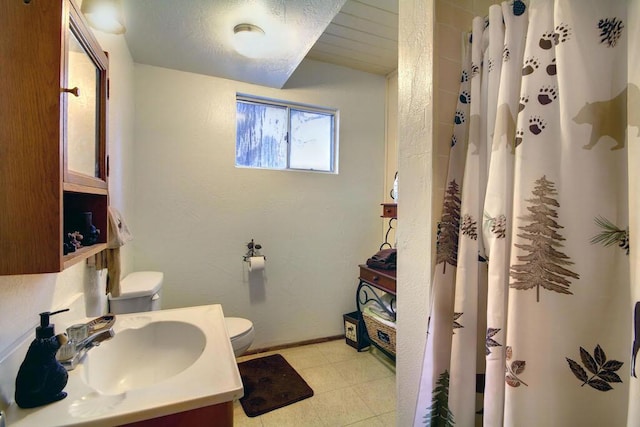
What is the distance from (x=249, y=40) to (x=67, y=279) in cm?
154

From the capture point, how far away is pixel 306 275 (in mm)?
2553

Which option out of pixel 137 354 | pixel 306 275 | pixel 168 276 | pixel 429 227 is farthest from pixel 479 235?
pixel 168 276

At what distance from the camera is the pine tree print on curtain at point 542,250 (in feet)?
2.05

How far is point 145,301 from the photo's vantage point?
1676 mm

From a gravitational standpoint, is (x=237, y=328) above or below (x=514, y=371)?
below

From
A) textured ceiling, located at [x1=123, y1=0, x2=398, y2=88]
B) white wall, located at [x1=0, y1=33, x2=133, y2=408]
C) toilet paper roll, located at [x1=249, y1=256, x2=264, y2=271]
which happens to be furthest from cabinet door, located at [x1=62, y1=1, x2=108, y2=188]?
toilet paper roll, located at [x1=249, y1=256, x2=264, y2=271]

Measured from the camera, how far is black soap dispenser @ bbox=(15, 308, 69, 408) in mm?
664

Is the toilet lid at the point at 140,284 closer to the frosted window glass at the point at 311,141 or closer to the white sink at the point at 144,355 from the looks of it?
the white sink at the point at 144,355

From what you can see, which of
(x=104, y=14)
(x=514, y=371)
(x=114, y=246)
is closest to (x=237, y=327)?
(x=114, y=246)

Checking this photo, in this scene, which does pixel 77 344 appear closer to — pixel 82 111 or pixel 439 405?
pixel 82 111

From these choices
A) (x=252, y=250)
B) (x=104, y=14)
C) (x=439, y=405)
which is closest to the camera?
(x=439, y=405)

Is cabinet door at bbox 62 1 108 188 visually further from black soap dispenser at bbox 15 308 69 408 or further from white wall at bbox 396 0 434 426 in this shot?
white wall at bbox 396 0 434 426

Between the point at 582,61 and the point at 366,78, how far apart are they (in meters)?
2.34

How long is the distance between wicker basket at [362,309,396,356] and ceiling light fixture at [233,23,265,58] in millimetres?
2108
